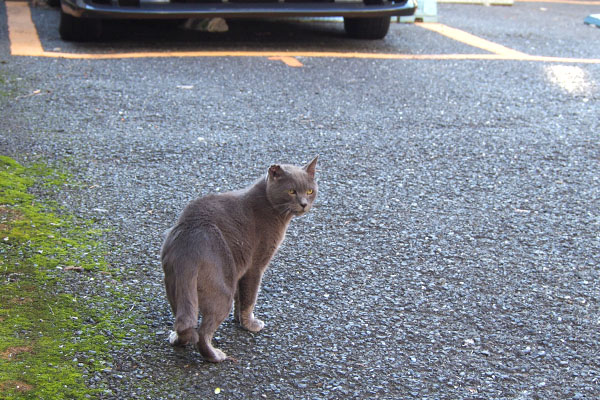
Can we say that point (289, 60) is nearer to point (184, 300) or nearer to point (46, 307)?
point (46, 307)

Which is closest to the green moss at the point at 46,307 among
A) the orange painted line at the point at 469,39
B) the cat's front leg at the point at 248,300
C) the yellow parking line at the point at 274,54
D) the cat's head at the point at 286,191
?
the cat's front leg at the point at 248,300

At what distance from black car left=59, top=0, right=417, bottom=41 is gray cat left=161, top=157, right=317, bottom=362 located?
4.39m

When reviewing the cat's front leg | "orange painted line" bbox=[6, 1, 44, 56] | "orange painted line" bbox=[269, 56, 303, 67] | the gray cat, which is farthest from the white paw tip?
"orange painted line" bbox=[6, 1, 44, 56]

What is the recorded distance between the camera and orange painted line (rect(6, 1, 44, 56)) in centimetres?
726

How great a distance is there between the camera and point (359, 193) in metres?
4.46

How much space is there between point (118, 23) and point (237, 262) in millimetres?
6638

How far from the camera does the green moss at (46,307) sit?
2.55 meters

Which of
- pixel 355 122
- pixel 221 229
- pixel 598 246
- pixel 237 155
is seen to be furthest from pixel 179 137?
pixel 598 246

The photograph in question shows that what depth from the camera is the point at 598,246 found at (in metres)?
3.87

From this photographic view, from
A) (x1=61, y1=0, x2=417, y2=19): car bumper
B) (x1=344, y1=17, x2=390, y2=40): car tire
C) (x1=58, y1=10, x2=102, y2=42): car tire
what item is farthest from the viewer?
(x1=344, y1=17, x2=390, y2=40): car tire

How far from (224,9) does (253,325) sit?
4.89m

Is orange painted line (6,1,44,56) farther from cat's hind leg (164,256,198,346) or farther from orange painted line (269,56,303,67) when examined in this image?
cat's hind leg (164,256,198,346)

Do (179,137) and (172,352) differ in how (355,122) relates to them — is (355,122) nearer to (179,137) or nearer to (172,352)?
(179,137)

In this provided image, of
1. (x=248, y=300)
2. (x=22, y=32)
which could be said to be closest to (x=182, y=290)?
(x=248, y=300)
